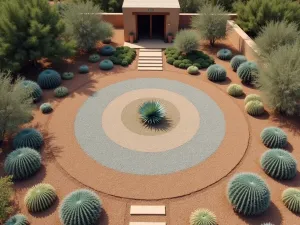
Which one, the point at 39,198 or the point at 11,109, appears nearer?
the point at 39,198

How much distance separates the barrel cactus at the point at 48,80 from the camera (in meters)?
25.6

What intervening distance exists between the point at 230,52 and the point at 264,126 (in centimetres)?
1231

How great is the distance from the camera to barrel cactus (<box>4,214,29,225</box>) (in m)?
14.1

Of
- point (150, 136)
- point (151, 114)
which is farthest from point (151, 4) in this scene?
point (150, 136)

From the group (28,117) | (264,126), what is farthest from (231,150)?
(28,117)

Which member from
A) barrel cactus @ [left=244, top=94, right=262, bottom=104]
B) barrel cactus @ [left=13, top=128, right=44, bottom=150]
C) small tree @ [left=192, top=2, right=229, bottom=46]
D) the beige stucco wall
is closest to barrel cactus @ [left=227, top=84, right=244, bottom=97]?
barrel cactus @ [left=244, top=94, right=262, bottom=104]

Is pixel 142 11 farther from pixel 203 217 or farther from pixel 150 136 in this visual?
pixel 203 217

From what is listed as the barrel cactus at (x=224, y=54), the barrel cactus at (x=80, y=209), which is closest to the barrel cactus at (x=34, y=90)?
the barrel cactus at (x=80, y=209)

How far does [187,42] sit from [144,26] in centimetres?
925

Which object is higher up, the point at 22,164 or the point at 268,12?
the point at 268,12

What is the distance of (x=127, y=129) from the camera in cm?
2125

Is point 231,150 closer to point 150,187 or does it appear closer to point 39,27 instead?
point 150,187

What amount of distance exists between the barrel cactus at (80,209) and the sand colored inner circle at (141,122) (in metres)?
7.26

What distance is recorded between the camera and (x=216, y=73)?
26.9m
